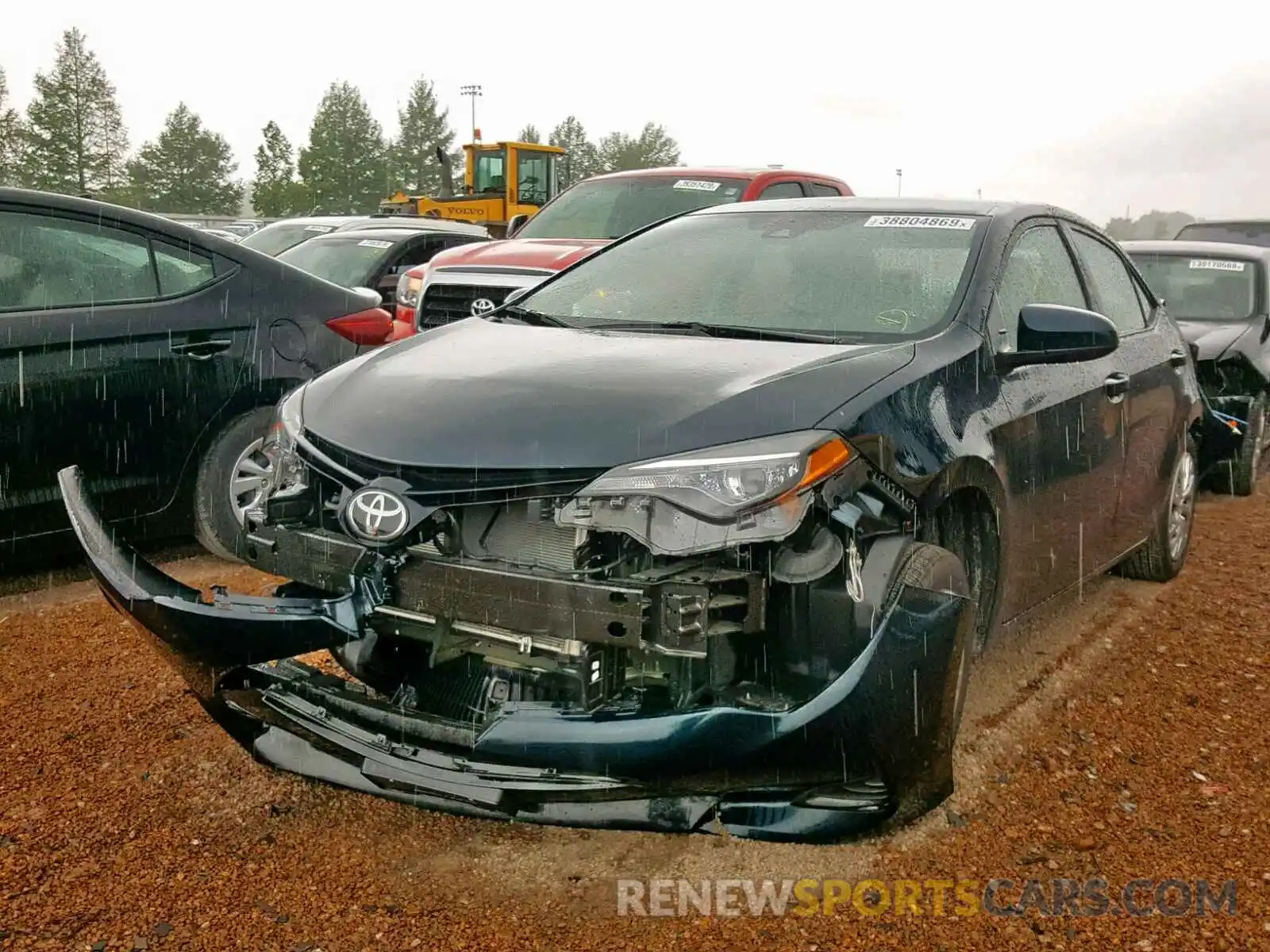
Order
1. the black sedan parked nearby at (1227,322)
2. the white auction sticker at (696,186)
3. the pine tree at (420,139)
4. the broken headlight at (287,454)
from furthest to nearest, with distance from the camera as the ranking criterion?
the pine tree at (420,139)
the white auction sticker at (696,186)
the black sedan parked nearby at (1227,322)
the broken headlight at (287,454)

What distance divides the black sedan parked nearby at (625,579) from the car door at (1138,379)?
1.36 meters

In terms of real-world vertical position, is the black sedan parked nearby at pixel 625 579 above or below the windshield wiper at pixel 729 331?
below

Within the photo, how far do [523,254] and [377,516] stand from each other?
19.1 ft

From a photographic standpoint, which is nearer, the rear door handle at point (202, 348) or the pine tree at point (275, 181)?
the rear door handle at point (202, 348)

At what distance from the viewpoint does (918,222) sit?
4.07 m

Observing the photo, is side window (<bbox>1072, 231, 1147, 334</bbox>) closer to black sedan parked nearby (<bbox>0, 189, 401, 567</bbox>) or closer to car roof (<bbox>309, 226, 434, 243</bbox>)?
black sedan parked nearby (<bbox>0, 189, 401, 567</bbox>)

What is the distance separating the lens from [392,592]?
8.94 feet

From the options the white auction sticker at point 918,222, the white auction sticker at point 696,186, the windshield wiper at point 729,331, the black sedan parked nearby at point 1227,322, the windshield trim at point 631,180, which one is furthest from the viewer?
the white auction sticker at point 696,186

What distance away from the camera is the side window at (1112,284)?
187 inches

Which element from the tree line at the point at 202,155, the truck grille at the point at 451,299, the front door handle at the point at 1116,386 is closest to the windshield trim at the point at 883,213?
the front door handle at the point at 1116,386

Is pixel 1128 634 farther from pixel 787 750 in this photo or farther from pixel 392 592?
pixel 392 592

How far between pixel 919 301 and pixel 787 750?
5.49 ft

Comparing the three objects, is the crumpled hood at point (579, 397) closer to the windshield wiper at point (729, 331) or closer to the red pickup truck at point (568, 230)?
the windshield wiper at point (729, 331)

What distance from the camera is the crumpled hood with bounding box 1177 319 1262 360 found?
7859 millimetres
